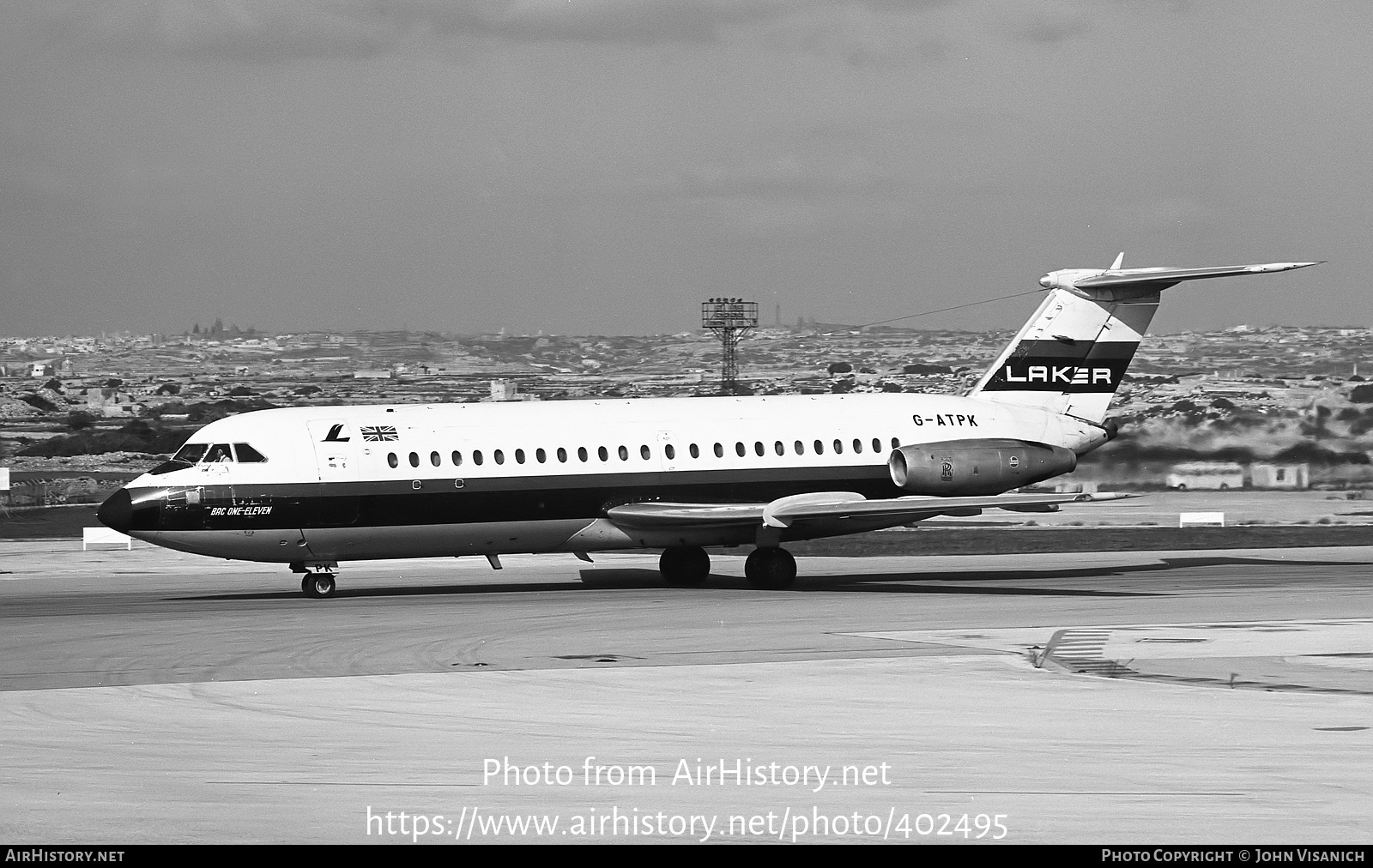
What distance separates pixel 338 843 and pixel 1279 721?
356 inches

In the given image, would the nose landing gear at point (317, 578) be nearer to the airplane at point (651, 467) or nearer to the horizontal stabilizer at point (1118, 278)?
the airplane at point (651, 467)

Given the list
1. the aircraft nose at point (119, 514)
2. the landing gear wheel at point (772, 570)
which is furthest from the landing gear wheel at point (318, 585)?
the landing gear wheel at point (772, 570)

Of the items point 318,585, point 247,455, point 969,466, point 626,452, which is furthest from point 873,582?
point 247,455

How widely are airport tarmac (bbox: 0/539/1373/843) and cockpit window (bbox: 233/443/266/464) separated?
2.62 metres

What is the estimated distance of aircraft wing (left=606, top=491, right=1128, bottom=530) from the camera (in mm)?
32938

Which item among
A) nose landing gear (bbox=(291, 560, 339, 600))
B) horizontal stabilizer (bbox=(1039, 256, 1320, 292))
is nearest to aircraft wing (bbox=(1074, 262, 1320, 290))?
horizontal stabilizer (bbox=(1039, 256, 1320, 292))

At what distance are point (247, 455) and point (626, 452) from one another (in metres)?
7.17

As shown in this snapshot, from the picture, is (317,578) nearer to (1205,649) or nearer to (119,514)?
(119,514)

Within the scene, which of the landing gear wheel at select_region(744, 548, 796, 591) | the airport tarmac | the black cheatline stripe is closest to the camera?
the airport tarmac

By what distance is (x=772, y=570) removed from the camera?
112 feet

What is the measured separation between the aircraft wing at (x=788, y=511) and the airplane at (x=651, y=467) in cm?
5

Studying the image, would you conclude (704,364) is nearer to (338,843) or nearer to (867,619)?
(867,619)

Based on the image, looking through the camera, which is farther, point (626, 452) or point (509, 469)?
point (626, 452)

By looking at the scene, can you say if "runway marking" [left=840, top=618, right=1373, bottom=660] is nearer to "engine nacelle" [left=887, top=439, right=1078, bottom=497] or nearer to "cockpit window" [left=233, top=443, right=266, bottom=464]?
"engine nacelle" [left=887, top=439, right=1078, bottom=497]
